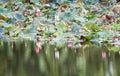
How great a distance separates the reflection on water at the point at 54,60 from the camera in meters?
5.55

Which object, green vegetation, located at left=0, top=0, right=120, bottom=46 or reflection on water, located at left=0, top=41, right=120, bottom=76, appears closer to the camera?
reflection on water, located at left=0, top=41, right=120, bottom=76

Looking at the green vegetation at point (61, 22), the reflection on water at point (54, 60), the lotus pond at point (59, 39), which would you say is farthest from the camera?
the green vegetation at point (61, 22)

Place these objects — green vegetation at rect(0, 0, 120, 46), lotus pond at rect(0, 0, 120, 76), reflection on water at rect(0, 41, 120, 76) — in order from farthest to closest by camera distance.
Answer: green vegetation at rect(0, 0, 120, 46) < lotus pond at rect(0, 0, 120, 76) < reflection on water at rect(0, 41, 120, 76)

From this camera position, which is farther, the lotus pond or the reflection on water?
the lotus pond

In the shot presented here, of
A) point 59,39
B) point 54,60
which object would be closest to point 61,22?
point 59,39

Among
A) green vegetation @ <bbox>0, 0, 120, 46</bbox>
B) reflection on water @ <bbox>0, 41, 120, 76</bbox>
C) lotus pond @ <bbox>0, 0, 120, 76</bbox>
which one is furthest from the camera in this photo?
green vegetation @ <bbox>0, 0, 120, 46</bbox>

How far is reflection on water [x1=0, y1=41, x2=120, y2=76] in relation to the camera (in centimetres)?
555

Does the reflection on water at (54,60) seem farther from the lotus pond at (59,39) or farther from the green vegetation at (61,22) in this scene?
the green vegetation at (61,22)

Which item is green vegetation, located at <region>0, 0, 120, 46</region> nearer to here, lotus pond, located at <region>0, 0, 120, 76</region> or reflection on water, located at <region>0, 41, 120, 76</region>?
lotus pond, located at <region>0, 0, 120, 76</region>

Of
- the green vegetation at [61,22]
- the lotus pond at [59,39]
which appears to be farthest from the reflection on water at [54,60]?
the green vegetation at [61,22]

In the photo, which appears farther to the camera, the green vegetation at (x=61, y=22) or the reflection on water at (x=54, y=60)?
the green vegetation at (x=61, y=22)

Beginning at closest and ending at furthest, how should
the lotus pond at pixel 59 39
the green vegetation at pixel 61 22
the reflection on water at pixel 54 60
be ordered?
the reflection on water at pixel 54 60 → the lotus pond at pixel 59 39 → the green vegetation at pixel 61 22

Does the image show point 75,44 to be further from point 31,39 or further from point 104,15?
point 104,15

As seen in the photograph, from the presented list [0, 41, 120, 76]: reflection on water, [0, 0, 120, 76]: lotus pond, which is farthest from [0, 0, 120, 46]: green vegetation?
[0, 41, 120, 76]: reflection on water
